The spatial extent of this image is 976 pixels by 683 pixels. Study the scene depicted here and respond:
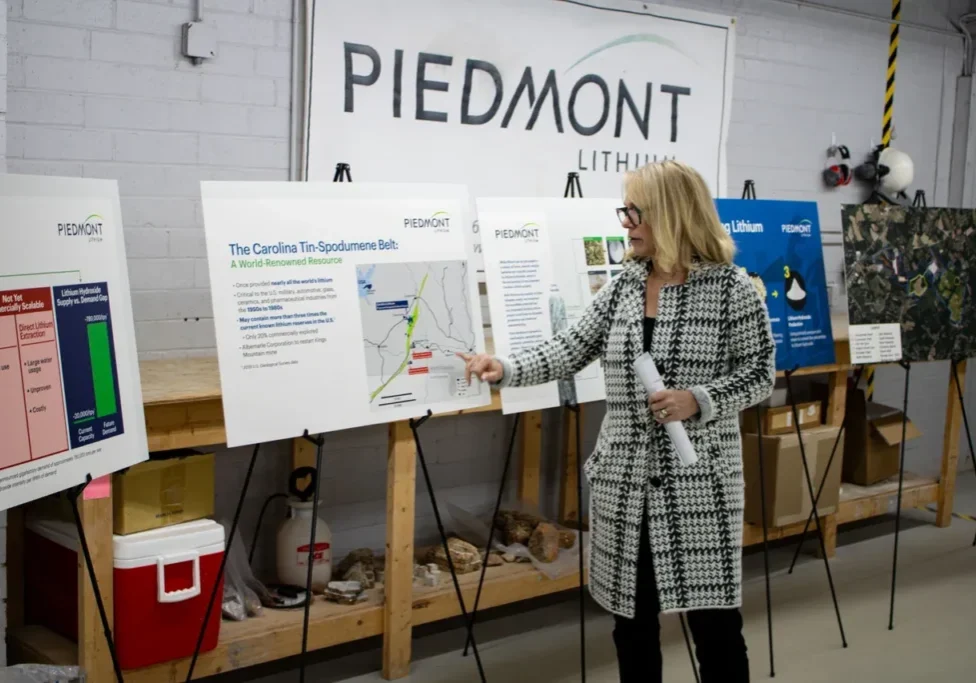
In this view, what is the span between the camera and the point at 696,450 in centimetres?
250

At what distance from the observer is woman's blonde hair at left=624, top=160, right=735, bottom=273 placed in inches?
98.7

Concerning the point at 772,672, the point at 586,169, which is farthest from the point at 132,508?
the point at 586,169

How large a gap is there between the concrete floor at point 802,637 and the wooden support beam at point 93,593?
0.74 meters

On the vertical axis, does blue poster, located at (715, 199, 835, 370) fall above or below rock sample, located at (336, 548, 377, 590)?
above

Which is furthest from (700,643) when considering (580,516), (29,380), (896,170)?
(896,170)

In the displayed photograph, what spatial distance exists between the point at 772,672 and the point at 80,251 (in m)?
2.44

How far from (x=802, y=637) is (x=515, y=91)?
2.21 m

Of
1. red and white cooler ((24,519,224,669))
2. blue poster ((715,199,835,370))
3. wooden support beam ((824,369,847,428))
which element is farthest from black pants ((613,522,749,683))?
wooden support beam ((824,369,847,428))

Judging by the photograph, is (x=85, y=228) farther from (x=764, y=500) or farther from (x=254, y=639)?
(x=764, y=500)

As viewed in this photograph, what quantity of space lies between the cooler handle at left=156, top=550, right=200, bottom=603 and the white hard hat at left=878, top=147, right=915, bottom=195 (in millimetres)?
4080

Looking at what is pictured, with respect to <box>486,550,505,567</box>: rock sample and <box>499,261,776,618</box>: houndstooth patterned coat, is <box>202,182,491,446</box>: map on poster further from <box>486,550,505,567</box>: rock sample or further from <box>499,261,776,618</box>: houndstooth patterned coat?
<box>486,550,505,567</box>: rock sample

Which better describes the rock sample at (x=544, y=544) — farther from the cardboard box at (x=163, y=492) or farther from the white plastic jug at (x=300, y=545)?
the cardboard box at (x=163, y=492)

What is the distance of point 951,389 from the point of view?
4.86m

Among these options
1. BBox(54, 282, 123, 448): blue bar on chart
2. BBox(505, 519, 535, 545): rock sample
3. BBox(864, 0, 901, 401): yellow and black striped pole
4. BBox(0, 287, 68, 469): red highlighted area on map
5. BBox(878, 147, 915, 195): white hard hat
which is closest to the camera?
BBox(0, 287, 68, 469): red highlighted area on map
